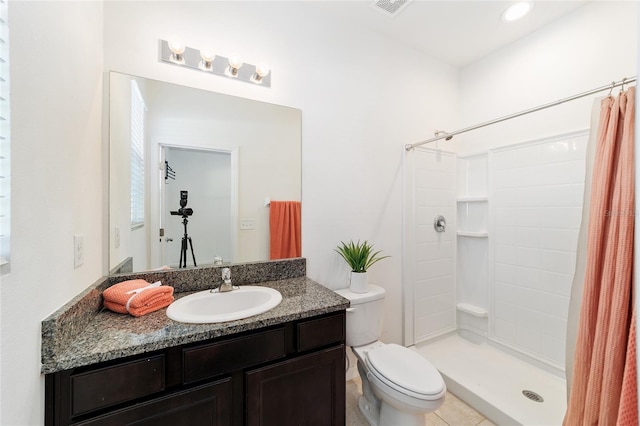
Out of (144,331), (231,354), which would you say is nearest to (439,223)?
(231,354)

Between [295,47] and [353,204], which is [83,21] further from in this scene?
[353,204]

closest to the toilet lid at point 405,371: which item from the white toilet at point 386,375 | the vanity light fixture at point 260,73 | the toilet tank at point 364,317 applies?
the white toilet at point 386,375

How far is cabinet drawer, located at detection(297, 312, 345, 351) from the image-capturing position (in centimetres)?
114

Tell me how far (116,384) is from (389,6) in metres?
2.46

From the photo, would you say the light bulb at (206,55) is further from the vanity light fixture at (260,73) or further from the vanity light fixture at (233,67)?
A: the vanity light fixture at (260,73)

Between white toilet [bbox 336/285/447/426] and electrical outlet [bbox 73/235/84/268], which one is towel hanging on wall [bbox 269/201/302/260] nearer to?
white toilet [bbox 336/285/447/426]

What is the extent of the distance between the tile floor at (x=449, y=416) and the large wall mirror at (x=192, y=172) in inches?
45.2

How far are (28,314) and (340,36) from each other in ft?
7.13

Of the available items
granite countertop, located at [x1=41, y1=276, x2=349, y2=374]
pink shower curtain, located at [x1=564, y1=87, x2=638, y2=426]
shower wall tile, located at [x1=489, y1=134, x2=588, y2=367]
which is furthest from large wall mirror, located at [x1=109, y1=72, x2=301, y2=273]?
shower wall tile, located at [x1=489, y1=134, x2=588, y2=367]

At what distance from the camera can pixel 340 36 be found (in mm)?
1877

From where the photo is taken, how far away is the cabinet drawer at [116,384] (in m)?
0.78

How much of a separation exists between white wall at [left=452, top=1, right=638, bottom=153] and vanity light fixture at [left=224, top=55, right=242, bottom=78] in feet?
6.55

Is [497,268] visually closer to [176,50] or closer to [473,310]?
[473,310]

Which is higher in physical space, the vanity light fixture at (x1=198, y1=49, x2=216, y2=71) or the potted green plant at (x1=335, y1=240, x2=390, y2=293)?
the vanity light fixture at (x1=198, y1=49, x2=216, y2=71)
